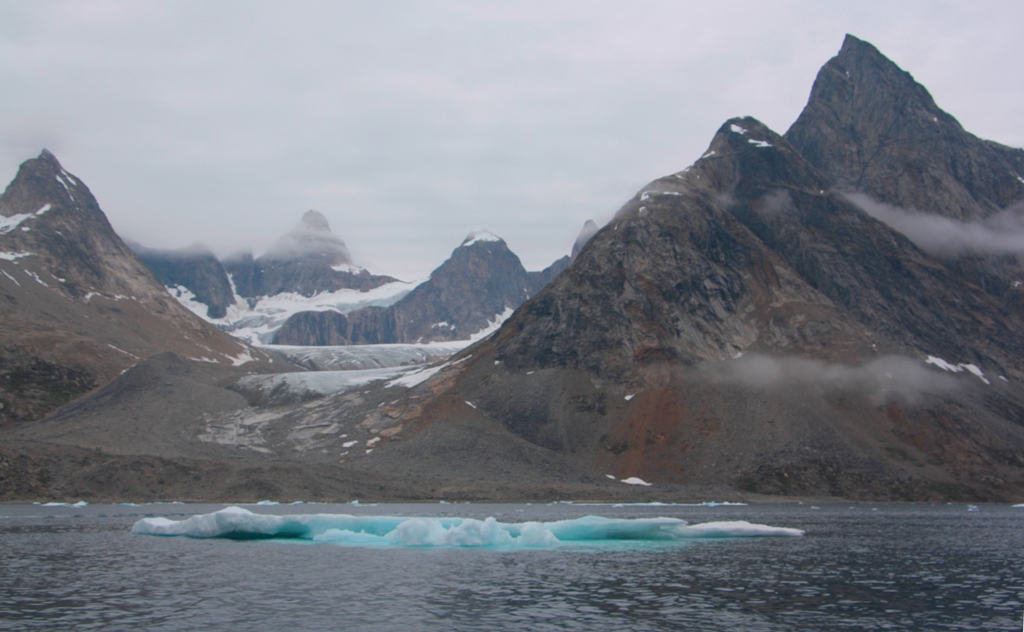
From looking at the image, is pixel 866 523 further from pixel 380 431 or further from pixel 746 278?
pixel 746 278

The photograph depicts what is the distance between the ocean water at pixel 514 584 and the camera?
32219 millimetres

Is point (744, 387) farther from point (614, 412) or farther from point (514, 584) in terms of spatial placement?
point (514, 584)

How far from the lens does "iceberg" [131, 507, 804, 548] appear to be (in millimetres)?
59906

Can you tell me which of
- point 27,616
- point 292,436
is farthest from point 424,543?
point 292,436

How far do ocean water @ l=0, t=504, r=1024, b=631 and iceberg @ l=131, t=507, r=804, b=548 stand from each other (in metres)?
1.03

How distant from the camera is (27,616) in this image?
31.7 metres

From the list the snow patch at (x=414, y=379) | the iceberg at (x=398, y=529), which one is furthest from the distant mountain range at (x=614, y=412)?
the iceberg at (x=398, y=529)

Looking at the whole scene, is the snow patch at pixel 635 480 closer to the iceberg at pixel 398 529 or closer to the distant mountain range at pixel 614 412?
the distant mountain range at pixel 614 412

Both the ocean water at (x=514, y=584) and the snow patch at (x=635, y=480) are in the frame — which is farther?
the snow patch at (x=635, y=480)

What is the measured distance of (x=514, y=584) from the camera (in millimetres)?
42406

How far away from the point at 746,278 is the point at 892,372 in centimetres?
4514

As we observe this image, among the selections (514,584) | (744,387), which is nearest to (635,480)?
(744,387)

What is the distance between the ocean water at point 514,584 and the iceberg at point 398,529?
1.03 metres

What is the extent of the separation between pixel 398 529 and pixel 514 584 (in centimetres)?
1973
